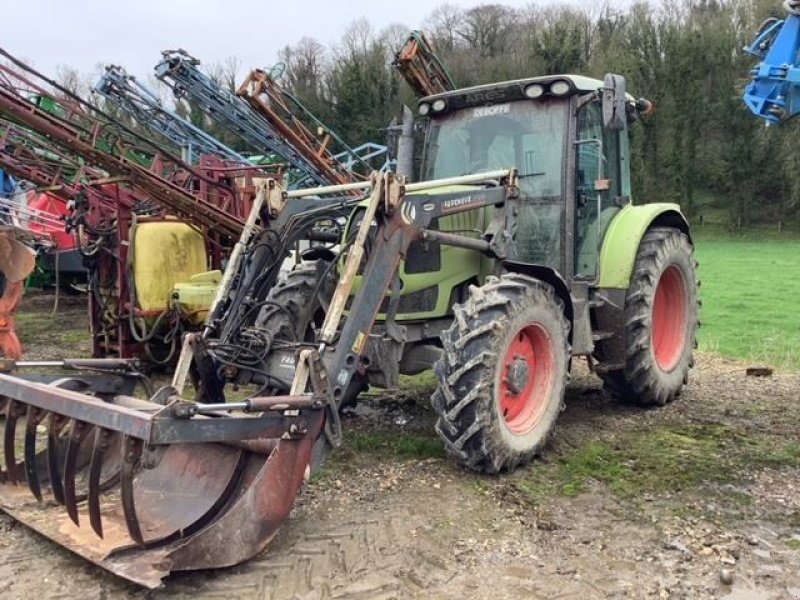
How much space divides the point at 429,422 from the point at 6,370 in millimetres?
2824

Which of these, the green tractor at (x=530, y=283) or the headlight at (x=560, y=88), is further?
the headlight at (x=560, y=88)

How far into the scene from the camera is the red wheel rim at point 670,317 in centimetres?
647

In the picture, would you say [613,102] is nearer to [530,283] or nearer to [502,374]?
[530,283]

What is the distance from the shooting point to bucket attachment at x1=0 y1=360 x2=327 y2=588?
10.7ft

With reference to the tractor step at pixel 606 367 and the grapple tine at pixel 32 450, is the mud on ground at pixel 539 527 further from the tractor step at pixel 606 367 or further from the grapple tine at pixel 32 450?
the tractor step at pixel 606 367

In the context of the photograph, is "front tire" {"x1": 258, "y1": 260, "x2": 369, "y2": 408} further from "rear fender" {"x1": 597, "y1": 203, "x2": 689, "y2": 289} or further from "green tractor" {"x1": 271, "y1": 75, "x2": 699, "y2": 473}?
"rear fender" {"x1": 597, "y1": 203, "x2": 689, "y2": 289}

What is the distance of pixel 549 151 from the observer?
18.1ft

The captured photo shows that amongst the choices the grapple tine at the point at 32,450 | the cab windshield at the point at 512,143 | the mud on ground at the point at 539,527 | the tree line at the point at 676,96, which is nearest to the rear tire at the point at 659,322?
the mud on ground at the point at 539,527

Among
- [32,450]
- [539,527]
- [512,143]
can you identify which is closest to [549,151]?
[512,143]

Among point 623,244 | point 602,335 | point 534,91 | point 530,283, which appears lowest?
point 602,335

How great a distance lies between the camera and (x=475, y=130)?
575 centimetres

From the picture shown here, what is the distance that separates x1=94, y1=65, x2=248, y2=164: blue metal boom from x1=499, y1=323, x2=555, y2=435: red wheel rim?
14025 millimetres

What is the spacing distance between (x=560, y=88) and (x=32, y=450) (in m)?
3.85

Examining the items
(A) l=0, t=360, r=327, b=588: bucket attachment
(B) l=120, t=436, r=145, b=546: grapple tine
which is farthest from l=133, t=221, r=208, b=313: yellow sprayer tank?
(B) l=120, t=436, r=145, b=546: grapple tine
